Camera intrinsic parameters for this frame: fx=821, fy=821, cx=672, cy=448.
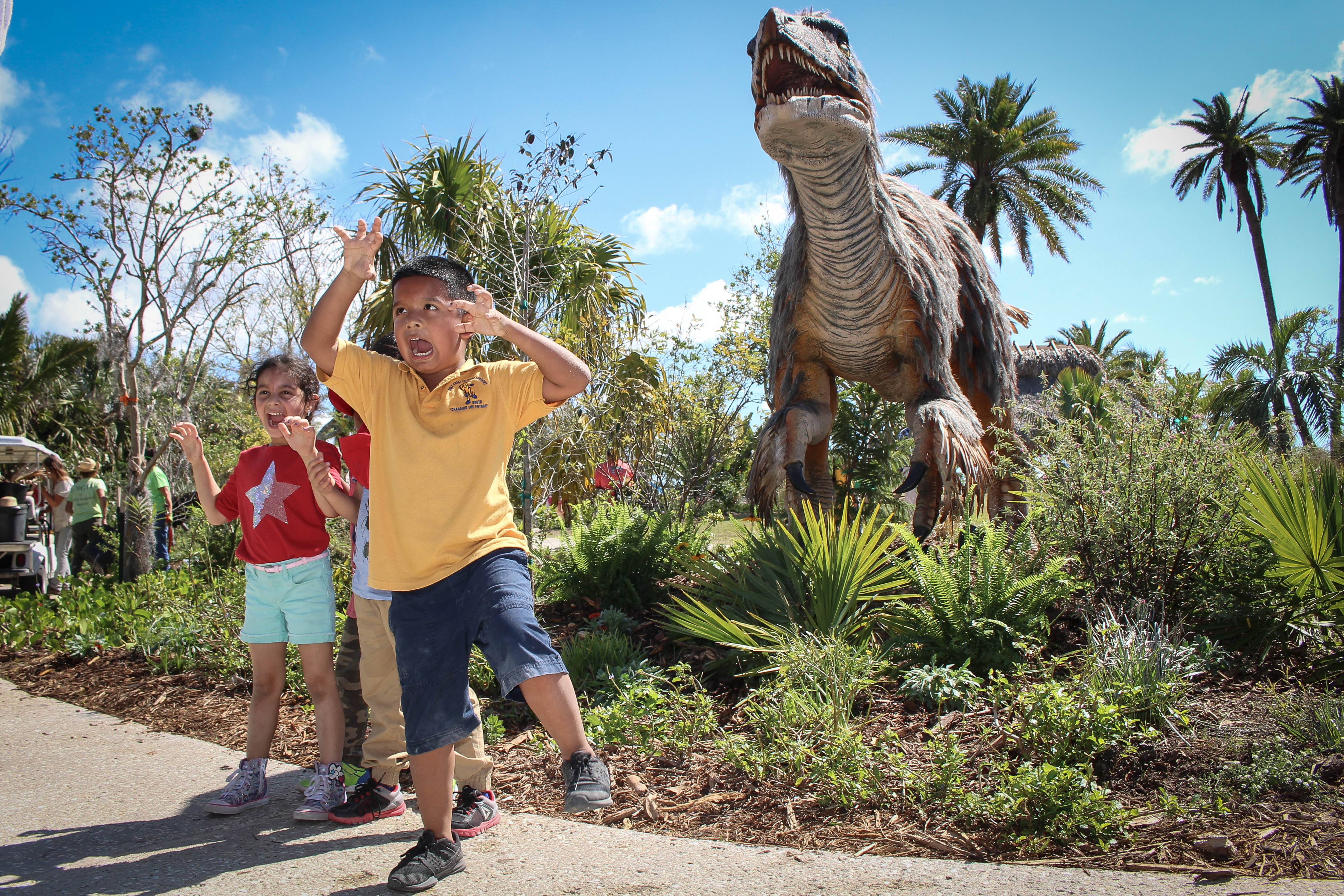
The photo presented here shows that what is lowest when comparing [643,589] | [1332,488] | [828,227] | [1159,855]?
[1159,855]

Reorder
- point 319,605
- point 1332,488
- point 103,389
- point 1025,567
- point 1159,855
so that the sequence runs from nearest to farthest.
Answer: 1. point 1159,855
2. point 319,605
3. point 1332,488
4. point 1025,567
5. point 103,389

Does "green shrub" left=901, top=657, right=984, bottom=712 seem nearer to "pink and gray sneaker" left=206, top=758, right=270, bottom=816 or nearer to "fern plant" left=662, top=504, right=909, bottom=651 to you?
"fern plant" left=662, top=504, right=909, bottom=651

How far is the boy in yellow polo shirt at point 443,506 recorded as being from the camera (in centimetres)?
217

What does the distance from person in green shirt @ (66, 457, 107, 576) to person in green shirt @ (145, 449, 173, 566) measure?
106cm

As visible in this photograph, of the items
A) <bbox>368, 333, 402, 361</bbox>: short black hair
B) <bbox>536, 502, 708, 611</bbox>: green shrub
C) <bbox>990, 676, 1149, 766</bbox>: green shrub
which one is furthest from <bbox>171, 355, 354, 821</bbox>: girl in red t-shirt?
<bbox>990, 676, 1149, 766</bbox>: green shrub

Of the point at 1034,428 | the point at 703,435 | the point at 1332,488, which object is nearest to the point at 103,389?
the point at 703,435

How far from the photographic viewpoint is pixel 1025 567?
401cm

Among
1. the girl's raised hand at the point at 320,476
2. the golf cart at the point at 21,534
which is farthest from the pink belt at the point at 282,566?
the golf cart at the point at 21,534

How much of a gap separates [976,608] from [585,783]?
2275 mm

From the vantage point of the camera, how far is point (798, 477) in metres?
4.71

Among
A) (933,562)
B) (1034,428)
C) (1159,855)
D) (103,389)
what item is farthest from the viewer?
(103,389)

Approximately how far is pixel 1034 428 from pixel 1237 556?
5.26 feet

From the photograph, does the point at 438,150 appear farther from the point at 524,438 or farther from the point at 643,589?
the point at 643,589

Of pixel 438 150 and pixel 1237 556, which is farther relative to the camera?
pixel 438 150
